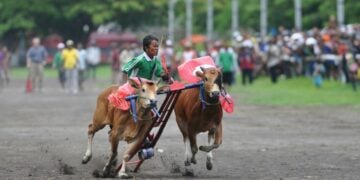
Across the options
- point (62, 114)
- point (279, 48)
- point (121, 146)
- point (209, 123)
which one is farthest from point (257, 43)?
point (209, 123)

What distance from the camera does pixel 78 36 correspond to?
83.3m

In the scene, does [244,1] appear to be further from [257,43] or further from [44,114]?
[44,114]

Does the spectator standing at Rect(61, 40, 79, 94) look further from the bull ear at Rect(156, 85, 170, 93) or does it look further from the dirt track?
the bull ear at Rect(156, 85, 170, 93)

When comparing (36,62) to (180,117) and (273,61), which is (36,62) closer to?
(273,61)

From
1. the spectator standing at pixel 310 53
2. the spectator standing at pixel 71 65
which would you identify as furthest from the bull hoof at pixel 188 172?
the spectator standing at pixel 71 65

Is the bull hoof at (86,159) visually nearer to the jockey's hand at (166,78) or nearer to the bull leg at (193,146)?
the bull leg at (193,146)

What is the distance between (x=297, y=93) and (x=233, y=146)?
16448 mm

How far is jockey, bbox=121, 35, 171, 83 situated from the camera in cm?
1398

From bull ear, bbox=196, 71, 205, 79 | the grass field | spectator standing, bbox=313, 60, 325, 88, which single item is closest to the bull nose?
bull ear, bbox=196, 71, 205, 79

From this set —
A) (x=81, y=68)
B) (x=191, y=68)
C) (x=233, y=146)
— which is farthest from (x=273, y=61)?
(x=191, y=68)

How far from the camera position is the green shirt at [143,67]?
552 inches

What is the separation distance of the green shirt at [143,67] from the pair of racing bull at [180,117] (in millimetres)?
475

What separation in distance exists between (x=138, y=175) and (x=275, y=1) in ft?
169

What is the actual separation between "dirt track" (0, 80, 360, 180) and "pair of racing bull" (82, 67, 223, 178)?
0.42m
